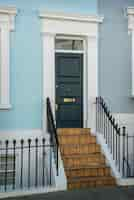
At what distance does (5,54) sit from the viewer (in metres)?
7.54

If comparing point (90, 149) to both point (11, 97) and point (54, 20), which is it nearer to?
point (11, 97)

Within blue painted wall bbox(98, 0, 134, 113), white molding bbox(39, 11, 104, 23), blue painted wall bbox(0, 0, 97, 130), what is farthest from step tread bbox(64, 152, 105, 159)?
white molding bbox(39, 11, 104, 23)

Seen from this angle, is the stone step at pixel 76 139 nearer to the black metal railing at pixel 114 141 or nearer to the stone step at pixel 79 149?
the stone step at pixel 79 149

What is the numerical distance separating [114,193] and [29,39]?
400cm

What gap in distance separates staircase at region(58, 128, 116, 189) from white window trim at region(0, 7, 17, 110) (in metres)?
1.53

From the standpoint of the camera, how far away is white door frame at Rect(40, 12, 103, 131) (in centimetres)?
787

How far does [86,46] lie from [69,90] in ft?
3.92

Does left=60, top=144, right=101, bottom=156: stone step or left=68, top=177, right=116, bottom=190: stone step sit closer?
left=68, top=177, right=116, bottom=190: stone step

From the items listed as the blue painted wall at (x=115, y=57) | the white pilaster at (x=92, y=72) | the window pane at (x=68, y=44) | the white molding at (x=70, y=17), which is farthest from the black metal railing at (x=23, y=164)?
the white molding at (x=70, y=17)

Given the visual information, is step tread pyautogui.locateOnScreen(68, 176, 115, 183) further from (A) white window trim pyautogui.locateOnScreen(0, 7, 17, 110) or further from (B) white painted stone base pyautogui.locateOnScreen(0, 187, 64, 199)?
(A) white window trim pyautogui.locateOnScreen(0, 7, 17, 110)

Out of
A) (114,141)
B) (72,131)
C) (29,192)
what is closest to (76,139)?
(72,131)

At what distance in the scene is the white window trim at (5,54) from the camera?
7.50 m

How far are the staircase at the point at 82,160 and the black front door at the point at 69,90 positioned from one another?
42 centimetres

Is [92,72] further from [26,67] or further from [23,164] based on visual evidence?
[23,164]
